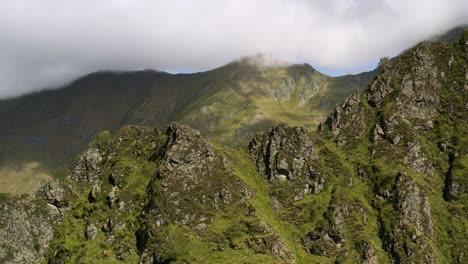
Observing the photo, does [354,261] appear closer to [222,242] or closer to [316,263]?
[316,263]

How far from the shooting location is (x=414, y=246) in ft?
656

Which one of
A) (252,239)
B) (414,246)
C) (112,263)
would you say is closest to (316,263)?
(252,239)

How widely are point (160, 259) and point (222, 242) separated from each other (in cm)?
2705

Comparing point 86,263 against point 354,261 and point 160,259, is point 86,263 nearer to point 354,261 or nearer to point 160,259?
point 160,259

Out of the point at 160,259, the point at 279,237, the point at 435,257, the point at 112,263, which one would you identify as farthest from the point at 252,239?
the point at 435,257

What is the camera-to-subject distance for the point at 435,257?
198125 mm

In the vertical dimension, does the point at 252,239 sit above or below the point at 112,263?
above

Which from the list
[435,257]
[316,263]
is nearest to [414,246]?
[435,257]

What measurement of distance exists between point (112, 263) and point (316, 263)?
8805 cm

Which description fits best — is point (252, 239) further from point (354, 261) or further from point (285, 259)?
point (354, 261)

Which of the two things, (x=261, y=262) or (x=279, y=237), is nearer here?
(x=261, y=262)

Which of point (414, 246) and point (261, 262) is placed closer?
point (261, 262)

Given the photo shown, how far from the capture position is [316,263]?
199 meters

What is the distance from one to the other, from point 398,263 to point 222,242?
75.9m
